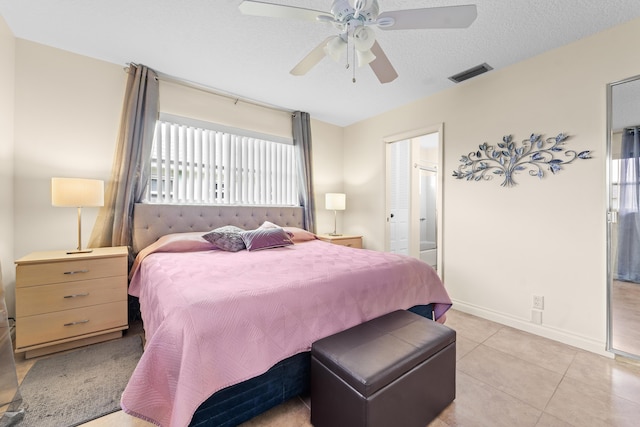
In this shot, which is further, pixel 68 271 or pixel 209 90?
pixel 209 90

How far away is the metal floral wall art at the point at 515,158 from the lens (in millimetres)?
2283

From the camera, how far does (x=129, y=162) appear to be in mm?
2629

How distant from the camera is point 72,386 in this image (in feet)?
5.26

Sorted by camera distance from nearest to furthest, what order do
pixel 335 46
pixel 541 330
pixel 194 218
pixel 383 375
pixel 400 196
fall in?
1. pixel 383 375
2. pixel 335 46
3. pixel 541 330
4. pixel 194 218
5. pixel 400 196

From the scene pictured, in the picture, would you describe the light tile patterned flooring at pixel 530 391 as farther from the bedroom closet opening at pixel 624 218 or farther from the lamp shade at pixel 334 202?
the lamp shade at pixel 334 202

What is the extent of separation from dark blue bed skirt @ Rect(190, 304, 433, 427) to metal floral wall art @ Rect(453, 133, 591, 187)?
2.62 meters

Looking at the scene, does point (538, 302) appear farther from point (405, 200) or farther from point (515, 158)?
point (405, 200)

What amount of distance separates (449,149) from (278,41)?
7.38 ft

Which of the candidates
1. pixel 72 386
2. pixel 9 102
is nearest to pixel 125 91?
pixel 9 102

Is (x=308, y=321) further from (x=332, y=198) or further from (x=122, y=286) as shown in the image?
(x=332, y=198)

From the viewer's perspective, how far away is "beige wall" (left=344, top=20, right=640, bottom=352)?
2.11 metres

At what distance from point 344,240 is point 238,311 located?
2.67m

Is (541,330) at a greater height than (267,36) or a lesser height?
lesser

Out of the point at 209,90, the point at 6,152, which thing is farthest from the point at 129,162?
the point at 209,90
